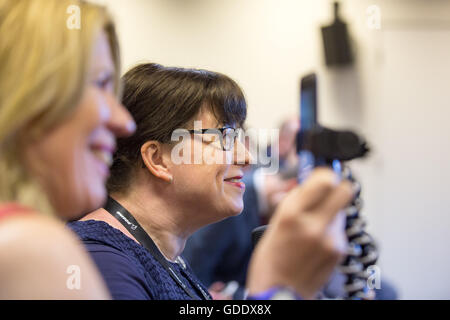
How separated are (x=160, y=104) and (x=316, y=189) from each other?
0.83 m

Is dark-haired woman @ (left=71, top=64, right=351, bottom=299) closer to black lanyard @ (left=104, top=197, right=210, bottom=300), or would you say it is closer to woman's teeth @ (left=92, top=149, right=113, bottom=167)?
black lanyard @ (left=104, top=197, right=210, bottom=300)

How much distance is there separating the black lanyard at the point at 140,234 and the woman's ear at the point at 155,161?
132 millimetres

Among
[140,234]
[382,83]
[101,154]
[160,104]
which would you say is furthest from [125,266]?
[382,83]

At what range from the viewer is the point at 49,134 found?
68 centimetres

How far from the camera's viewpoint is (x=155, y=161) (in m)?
1.45

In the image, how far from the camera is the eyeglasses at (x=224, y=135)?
1442 mm

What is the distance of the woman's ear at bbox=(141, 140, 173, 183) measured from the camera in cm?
143

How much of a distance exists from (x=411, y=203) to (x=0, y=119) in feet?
12.0

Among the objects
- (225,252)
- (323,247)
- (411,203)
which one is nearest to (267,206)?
(225,252)

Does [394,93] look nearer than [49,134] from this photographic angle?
No

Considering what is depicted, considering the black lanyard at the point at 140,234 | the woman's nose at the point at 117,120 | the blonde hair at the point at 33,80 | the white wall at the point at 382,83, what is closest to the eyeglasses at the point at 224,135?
the black lanyard at the point at 140,234

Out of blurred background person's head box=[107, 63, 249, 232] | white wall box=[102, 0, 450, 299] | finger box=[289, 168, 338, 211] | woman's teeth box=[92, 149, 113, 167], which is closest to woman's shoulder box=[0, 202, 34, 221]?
woman's teeth box=[92, 149, 113, 167]

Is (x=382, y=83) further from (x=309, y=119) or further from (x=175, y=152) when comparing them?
(x=309, y=119)
